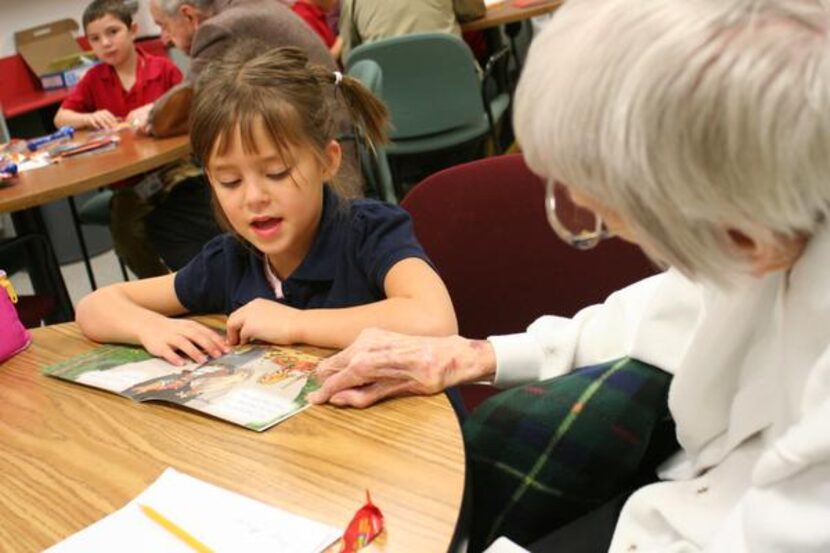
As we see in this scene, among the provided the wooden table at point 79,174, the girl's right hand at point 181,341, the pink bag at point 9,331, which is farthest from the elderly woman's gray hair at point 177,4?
the girl's right hand at point 181,341

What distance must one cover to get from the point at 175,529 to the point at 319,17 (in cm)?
357

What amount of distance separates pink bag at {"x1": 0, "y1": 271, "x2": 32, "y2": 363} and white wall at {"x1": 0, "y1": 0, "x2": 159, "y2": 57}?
4.45 m

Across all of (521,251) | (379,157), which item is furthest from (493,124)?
(521,251)

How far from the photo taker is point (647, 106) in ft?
2.10

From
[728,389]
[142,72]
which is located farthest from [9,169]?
[728,389]

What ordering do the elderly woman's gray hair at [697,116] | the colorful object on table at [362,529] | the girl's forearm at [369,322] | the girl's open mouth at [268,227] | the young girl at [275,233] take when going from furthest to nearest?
the girl's open mouth at [268,227] → the young girl at [275,233] → the girl's forearm at [369,322] → the colorful object on table at [362,529] → the elderly woman's gray hair at [697,116]

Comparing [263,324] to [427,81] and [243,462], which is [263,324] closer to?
[243,462]

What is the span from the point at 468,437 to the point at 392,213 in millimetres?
435

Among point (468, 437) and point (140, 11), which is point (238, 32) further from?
point (140, 11)

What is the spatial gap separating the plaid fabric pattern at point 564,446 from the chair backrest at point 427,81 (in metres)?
2.25

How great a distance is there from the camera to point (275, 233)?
1467 mm

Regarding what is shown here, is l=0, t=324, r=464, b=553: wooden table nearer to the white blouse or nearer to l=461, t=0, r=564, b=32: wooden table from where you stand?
the white blouse

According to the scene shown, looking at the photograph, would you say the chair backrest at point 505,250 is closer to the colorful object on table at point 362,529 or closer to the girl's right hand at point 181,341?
the girl's right hand at point 181,341

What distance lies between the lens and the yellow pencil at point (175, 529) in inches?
33.8
